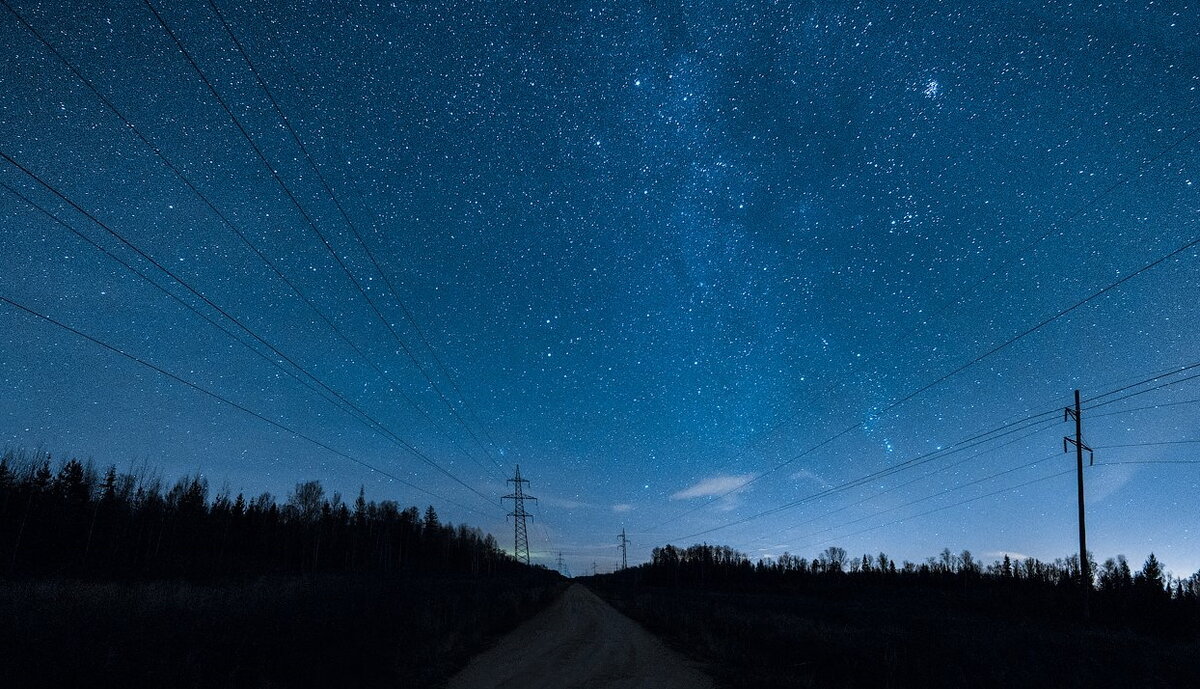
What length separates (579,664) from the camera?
43.8 feet

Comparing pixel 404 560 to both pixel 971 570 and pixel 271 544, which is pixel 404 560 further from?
pixel 971 570

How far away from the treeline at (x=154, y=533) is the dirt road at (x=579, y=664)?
46369mm

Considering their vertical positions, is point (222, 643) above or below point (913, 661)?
above

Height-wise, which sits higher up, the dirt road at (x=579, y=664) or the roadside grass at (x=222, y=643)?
the roadside grass at (x=222, y=643)

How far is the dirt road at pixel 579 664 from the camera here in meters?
11.0

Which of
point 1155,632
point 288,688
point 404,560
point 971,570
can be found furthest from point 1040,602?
point 404,560

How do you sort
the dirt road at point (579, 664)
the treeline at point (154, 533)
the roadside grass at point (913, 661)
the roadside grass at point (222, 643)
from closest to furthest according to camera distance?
the roadside grass at point (222, 643)
the dirt road at point (579, 664)
the roadside grass at point (913, 661)
the treeline at point (154, 533)

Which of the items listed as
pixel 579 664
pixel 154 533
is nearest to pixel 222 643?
pixel 579 664

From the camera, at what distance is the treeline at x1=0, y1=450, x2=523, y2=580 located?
51875mm

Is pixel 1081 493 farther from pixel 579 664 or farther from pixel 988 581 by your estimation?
pixel 988 581

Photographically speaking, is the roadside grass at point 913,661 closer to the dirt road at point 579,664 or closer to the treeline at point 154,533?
the dirt road at point 579,664

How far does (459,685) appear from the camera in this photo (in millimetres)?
10562

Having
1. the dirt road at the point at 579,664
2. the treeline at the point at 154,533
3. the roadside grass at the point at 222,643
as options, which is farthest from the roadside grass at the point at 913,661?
the treeline at the point at 154,533

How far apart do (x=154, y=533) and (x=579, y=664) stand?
77824mm
